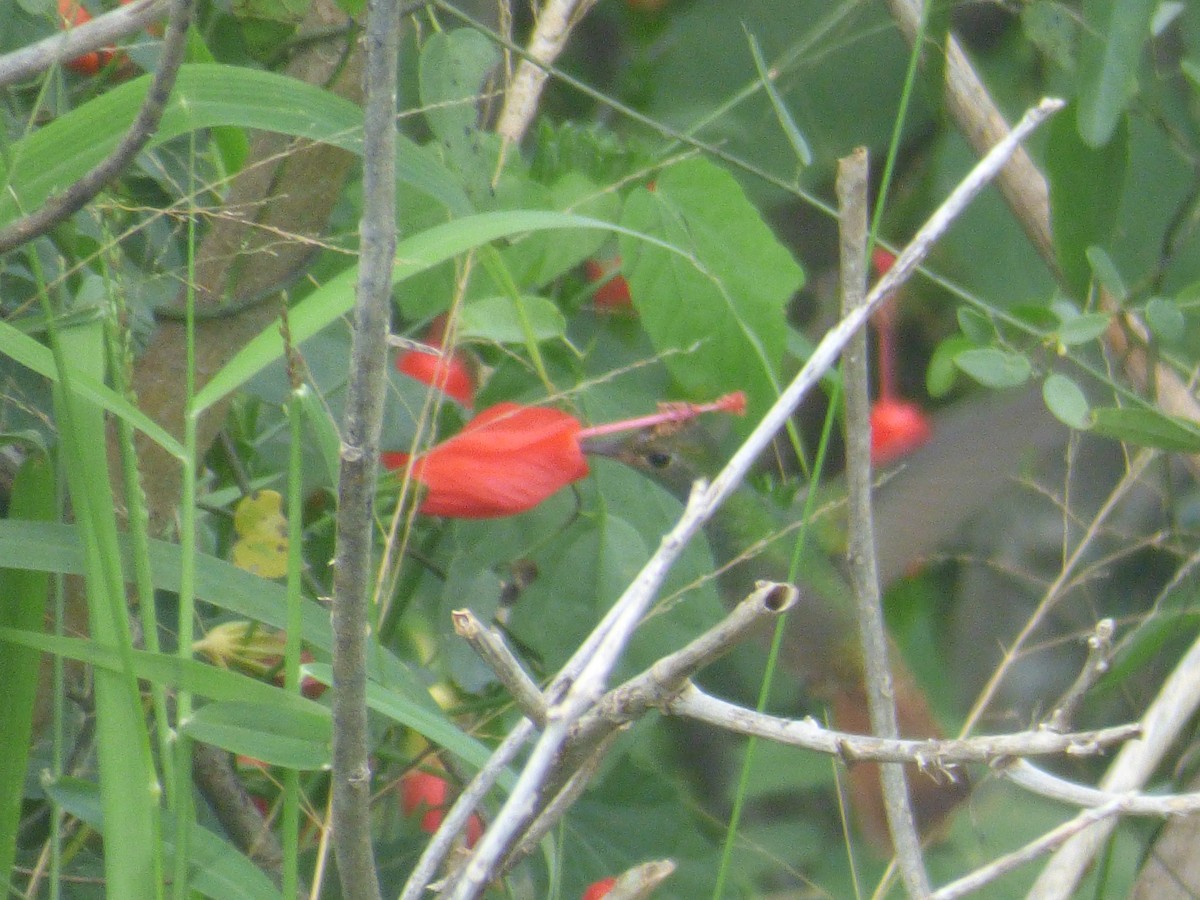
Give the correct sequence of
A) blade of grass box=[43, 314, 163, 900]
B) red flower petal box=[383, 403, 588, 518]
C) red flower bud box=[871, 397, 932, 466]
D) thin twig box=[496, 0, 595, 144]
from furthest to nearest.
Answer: red flower bud box=[871, 397, 932, 466], thin twig box=[496, 0, 595, 144], red flower petal box=[383, 403, 588, 518], blade of grass box=[43, 314, 163, 900]

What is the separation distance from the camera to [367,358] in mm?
304

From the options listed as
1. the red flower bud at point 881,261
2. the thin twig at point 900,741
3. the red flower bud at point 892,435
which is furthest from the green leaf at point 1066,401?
the red flower bud at point 881,261

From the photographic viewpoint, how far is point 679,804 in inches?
34.1

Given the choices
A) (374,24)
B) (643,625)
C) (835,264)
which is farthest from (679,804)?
(835,264)

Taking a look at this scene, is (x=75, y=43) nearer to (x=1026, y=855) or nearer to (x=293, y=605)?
(x=293, y=605)

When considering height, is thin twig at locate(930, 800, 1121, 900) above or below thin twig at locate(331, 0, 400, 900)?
below

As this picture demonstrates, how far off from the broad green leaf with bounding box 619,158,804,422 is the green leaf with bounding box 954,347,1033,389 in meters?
0.09

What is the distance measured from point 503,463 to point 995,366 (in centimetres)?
26

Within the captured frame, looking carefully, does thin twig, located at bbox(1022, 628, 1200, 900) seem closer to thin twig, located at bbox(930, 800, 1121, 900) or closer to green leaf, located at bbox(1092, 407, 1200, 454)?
green leaf, located at bbox(1092, 407, 1200, 454)

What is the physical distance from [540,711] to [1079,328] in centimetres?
44

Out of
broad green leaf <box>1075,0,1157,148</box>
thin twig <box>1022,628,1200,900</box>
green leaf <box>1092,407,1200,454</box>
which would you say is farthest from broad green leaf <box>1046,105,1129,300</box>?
thin twig <box>1022,628,1200,900</box>

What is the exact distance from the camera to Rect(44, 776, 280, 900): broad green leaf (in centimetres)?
45

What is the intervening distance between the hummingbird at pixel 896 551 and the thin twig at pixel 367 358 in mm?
598

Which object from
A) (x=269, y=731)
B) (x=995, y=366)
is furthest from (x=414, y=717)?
(x=995, y=366)
